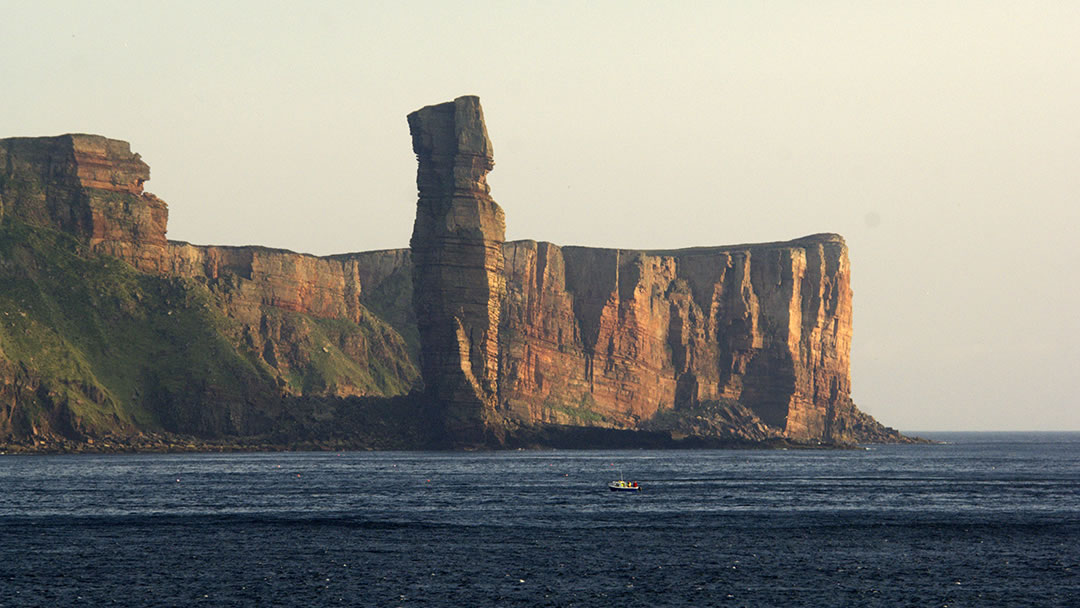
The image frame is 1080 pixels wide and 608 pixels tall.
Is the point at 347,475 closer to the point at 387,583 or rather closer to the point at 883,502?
the point at 883,502

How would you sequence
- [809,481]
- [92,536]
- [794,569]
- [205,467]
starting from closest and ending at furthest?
[794,569] < [92,536] < [809,481] < [205,467]

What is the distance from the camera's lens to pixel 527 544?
330ft

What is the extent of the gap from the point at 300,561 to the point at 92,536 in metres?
22.1

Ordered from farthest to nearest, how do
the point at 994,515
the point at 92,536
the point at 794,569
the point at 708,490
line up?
the point at 708,490, the point at 994,515, the point at 92,536, the point at 794,569

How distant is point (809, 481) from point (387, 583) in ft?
345

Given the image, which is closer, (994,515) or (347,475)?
(994,515)

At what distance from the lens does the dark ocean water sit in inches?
3078

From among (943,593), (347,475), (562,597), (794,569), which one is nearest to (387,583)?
(562,597)

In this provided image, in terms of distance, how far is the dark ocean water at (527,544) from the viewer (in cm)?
7819

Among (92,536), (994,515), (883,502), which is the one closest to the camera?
(92,536)

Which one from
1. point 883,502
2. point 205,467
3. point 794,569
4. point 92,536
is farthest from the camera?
point 205,467

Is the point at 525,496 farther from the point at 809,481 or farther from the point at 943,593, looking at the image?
the point at 943,593

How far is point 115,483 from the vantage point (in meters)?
160

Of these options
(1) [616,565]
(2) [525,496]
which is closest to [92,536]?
(1) [616,565]
